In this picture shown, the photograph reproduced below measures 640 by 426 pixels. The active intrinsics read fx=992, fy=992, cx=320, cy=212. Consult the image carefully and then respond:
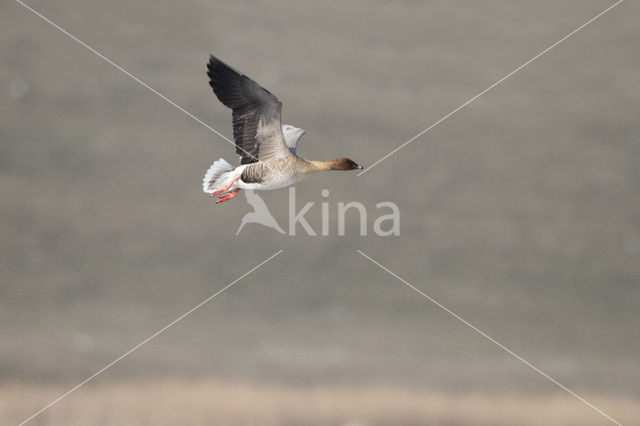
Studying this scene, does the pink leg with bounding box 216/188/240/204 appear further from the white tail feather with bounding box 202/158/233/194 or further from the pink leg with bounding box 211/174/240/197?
the white tail feather with bounding box 202/158/233/194

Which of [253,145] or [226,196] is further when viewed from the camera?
[253,145]

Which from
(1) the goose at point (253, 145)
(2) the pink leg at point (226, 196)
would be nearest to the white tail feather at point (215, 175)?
(1) the goose at point (253, 145)

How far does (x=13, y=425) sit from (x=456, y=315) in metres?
14.2

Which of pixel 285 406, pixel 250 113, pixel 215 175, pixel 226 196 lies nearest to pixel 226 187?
pixel 226 196

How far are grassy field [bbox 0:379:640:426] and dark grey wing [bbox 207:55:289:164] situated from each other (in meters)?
18.9

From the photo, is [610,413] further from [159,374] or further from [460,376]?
[159,374]

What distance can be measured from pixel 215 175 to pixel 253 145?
557mm

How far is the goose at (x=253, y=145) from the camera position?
32.2 feet

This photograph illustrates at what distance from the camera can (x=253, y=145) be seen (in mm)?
10211

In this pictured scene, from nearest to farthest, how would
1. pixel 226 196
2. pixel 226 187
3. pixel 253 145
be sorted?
pixel 226 196 → pixel 226 187 → pixel 253 145

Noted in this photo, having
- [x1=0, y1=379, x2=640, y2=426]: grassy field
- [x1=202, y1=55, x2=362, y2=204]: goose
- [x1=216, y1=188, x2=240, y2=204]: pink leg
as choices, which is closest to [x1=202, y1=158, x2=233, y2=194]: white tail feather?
[x1=202, y1=55, x2=362, y2=204]: goose

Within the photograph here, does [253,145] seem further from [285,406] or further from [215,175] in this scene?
[285,406]

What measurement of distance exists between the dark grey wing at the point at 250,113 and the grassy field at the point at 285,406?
62.0 feet

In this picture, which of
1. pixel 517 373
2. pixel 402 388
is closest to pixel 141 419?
pixel 402 388
